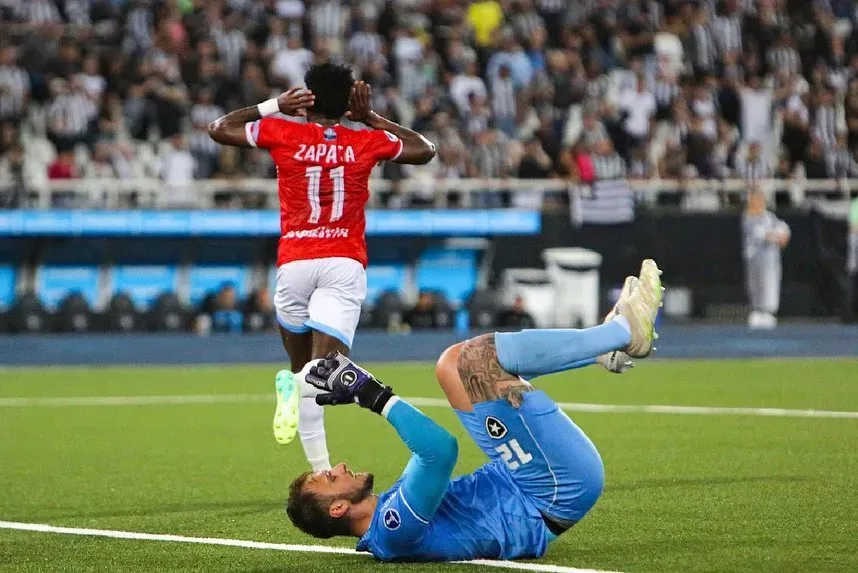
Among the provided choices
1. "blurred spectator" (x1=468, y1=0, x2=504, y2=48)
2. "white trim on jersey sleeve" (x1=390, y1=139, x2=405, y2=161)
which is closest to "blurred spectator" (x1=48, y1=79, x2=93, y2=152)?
"blurred spectator" (x1=468, y1=0, x2=504, y2=48)

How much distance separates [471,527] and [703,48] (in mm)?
22577

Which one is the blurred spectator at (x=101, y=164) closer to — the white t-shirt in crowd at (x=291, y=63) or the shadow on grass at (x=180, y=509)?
the white t-shirt in crowd at (x=291, y=63)

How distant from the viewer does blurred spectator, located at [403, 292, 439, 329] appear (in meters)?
23.7

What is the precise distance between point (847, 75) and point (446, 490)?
23.1 m

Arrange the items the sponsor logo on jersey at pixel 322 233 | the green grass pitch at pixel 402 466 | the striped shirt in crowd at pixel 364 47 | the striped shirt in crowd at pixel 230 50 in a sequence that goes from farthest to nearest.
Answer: the striped shirt in crowd at pixel 364 47 < the striped shirt in crowd at pixel 230 50 < the sponsor logo on jersey at pixel 322 233 < the green grass pitch at pixel 402 466

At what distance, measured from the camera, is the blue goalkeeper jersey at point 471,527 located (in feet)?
21.2

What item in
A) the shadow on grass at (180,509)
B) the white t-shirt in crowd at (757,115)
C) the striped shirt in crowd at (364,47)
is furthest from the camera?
the white t-shirt in crowd at (757,115)

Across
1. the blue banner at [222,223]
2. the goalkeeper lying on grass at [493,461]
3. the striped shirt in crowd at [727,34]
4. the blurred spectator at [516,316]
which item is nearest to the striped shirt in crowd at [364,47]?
the blue banner at [222,223]

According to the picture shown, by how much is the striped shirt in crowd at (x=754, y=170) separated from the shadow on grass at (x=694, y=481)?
17058 mm

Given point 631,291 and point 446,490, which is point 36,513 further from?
point 631,291

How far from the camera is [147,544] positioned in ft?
Answer: 23.8

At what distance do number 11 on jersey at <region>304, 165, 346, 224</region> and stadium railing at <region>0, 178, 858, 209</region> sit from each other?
14425 millimetres

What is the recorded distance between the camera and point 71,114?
2342cm

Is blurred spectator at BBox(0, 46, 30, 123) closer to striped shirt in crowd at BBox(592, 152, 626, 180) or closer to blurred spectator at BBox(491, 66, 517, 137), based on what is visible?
blurred spectator at BBox(491, 66, 517, 137)
